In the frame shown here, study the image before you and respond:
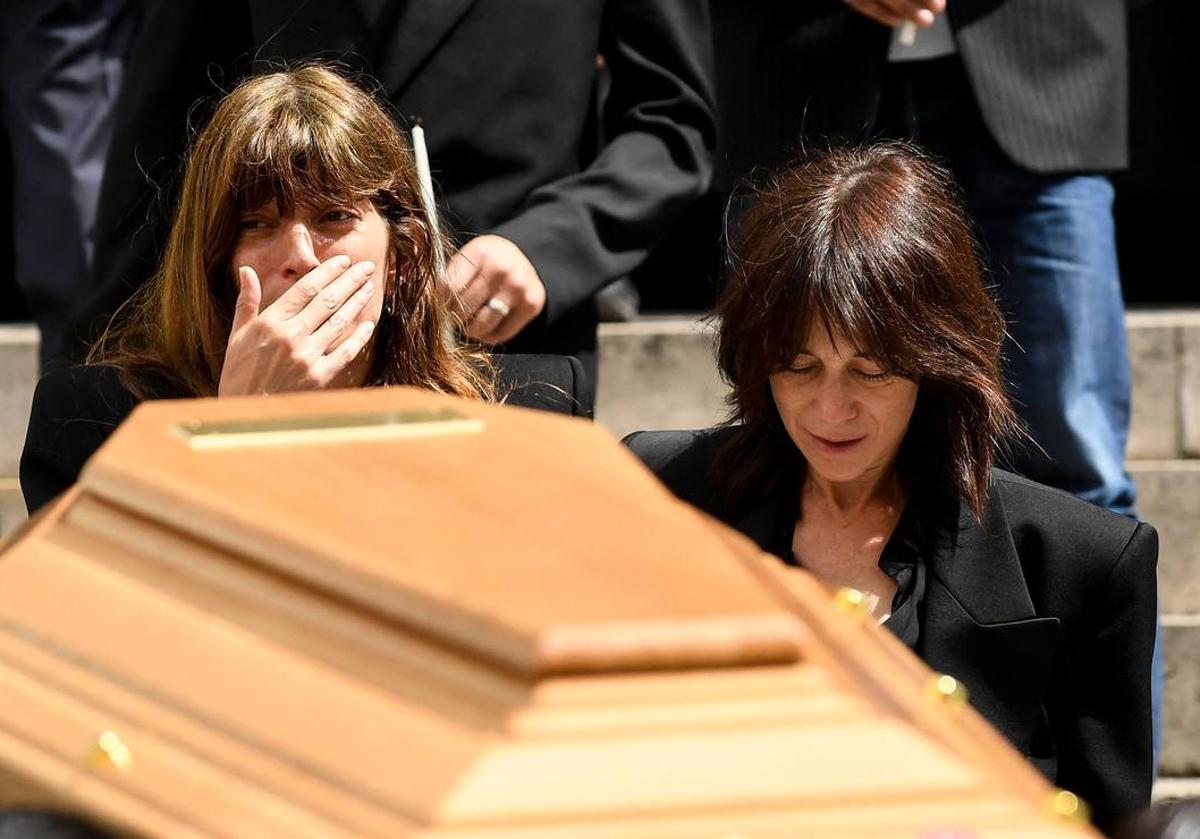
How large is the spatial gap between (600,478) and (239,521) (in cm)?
23

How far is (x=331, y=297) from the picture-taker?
244 cm

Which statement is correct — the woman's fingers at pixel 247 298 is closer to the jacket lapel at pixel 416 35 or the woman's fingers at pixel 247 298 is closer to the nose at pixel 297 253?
the nose at pixel 297 253

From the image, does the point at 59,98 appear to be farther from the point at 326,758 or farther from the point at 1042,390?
the point at 326,758

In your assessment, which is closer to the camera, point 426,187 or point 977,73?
point 426,187

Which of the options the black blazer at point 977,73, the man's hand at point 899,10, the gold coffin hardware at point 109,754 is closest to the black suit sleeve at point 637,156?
the black blazer at point 977,73

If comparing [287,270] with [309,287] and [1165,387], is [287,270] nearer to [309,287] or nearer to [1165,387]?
[309,287]

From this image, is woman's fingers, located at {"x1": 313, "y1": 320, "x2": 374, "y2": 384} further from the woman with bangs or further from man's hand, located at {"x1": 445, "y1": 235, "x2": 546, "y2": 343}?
man's hand, located at {"x1": 445, "y1": 235, "x2": 546, "y2": 343}

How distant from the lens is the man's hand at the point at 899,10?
3.26 metres

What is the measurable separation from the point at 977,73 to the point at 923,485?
0.99m

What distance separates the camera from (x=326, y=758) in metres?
0.99

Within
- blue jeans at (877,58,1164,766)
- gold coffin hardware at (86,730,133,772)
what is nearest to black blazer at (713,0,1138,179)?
blue jeans at (877,58,1164,766)

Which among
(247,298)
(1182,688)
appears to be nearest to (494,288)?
(247,298)

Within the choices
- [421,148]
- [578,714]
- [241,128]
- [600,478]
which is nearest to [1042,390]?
[421,148]

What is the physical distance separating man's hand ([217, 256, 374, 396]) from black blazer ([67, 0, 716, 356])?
58 cm
